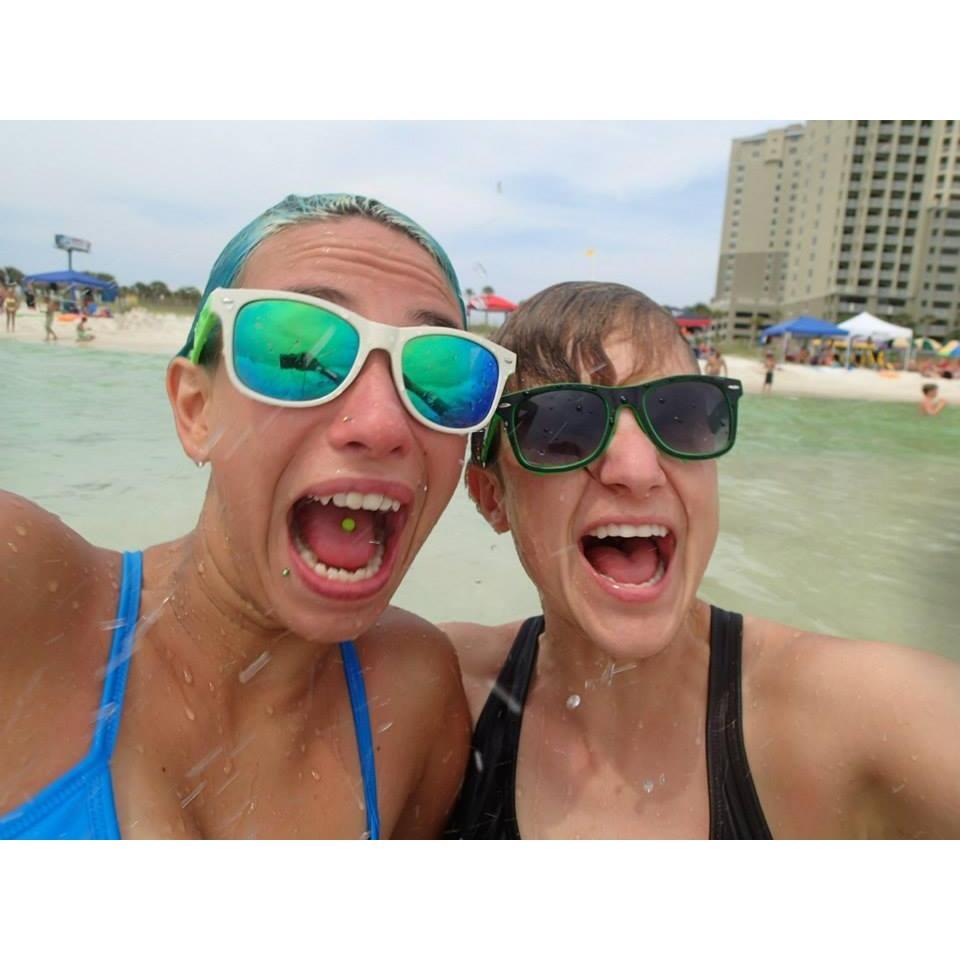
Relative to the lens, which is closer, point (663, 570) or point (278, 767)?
point (278, 767)

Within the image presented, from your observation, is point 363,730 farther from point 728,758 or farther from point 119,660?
point 728,758

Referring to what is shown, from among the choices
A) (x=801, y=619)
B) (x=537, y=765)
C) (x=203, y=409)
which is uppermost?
(x=203, y=409)

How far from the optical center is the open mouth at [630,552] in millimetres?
1833

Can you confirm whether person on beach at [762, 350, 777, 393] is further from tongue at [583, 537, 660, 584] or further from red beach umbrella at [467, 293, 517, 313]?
tongue at [583, 537, 660, 584]

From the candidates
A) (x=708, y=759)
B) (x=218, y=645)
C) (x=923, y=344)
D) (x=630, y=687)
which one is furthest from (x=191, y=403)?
(x=923, y=344)

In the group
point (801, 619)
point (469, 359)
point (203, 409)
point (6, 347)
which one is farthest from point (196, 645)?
point (801, 619)

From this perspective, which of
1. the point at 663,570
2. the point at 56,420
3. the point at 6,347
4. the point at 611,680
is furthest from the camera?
the point at 56,420

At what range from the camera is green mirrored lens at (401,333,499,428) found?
1.56 metres

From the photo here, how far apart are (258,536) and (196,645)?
39cm

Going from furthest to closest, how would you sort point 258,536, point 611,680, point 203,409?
1. point 611,680
2. point 203,409
3. point 258,536

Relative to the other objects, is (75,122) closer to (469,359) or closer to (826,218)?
(469,359)

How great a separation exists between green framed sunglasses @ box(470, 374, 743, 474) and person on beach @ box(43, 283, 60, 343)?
2.29 m

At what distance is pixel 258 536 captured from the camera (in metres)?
1.54

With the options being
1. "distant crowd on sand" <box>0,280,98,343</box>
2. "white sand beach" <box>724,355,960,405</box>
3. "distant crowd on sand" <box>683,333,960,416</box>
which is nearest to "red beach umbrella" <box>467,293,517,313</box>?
"distant crowd on sand" <box>0,280,98,343</box>
